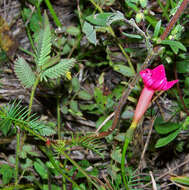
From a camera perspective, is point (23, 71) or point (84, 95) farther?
point (84, 95)

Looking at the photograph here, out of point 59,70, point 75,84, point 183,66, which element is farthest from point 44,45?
point 183,66

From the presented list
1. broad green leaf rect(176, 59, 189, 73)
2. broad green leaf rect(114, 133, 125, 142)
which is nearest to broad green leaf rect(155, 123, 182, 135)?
broad green leaf rect(114, 133, 125, 142)

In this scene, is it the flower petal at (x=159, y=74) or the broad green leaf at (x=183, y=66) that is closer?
the flower petal at (x=159, y=74)

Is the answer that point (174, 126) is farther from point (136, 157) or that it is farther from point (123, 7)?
point (123, 7)

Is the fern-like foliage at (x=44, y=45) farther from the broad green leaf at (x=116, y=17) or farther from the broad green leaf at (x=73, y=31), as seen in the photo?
the broad green leaf at (x=73, y=31)

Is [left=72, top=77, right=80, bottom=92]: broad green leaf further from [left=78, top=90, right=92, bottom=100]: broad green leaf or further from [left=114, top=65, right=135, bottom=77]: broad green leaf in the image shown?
[left=114, top=65, right=135, bottom=77]: broad green leaf

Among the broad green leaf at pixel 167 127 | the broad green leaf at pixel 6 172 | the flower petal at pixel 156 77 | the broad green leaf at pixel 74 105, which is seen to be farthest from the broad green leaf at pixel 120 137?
the broad green leaf at pixel 6 172

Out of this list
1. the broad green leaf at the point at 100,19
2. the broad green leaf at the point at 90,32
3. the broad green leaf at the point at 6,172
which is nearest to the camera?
the broad green leaf at the point at 100,19

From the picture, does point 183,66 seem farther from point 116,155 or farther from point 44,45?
point 44,45
